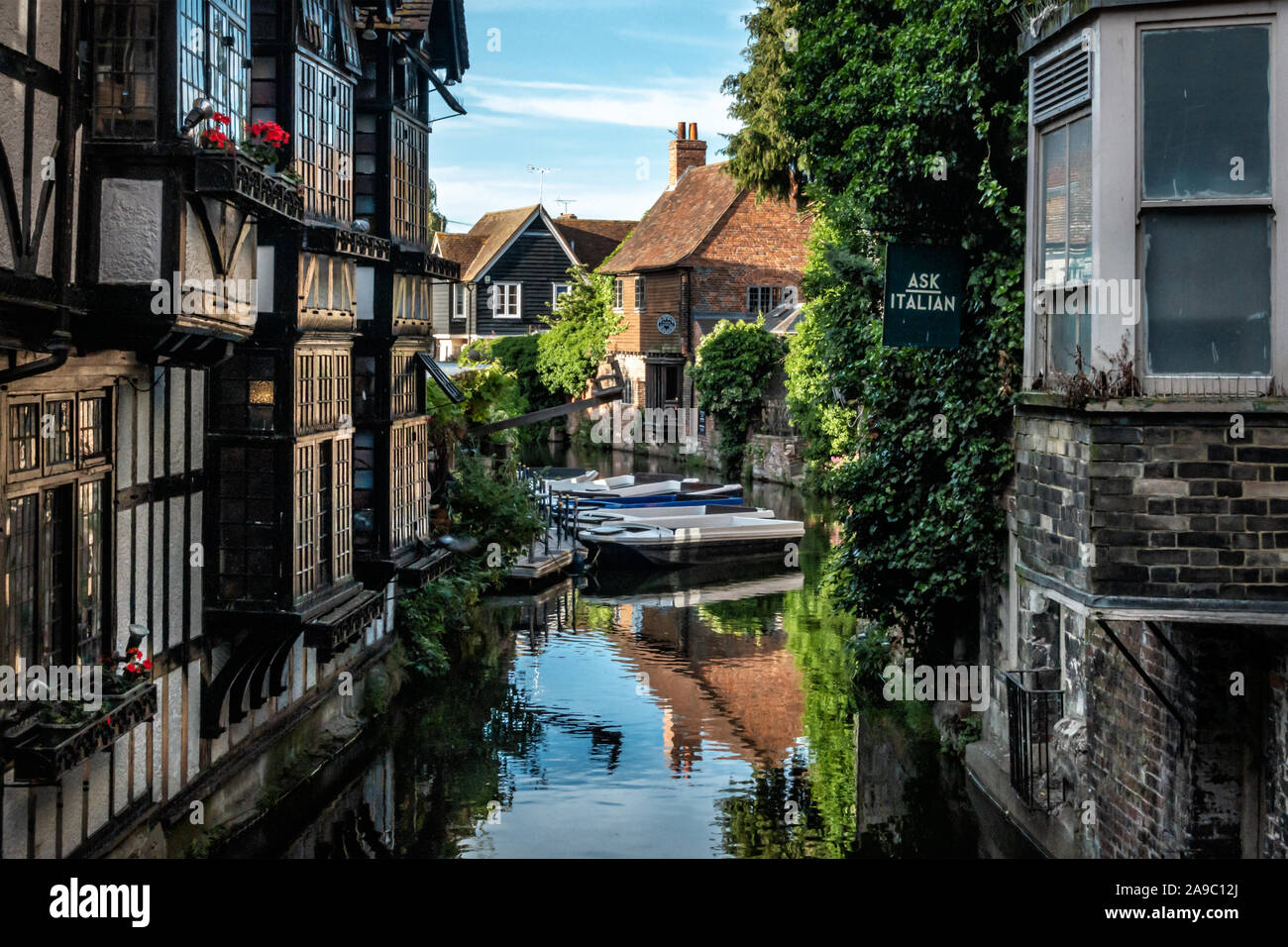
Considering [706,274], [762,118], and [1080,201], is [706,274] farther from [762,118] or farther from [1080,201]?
[1080,201]

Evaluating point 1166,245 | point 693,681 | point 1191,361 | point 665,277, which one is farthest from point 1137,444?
point 665,277

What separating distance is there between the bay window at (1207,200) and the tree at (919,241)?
12.5ft

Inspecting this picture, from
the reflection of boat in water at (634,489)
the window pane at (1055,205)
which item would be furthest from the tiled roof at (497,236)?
the window pane at (1055,205)

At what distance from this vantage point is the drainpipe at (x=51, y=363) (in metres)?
8.36

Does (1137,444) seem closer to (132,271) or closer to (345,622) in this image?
(132,271)

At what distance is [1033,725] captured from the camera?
39.7 ft

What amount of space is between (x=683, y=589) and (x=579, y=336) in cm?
2916

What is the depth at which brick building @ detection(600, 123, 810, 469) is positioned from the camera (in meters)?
51.0

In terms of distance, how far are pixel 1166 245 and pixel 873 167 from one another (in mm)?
6979

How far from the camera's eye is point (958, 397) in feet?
45.9

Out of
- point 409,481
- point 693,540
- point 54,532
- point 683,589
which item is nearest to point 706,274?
point 693,540

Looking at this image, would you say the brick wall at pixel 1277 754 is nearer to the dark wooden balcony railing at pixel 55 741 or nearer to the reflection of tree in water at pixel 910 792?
the reflection of tree in water at pixel 910 792

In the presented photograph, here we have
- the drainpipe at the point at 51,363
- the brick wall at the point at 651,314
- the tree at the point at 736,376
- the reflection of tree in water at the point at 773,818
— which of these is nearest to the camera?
the drainpipe at the point at 51,363

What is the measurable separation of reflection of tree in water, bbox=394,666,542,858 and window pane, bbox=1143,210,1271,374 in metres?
7.93
